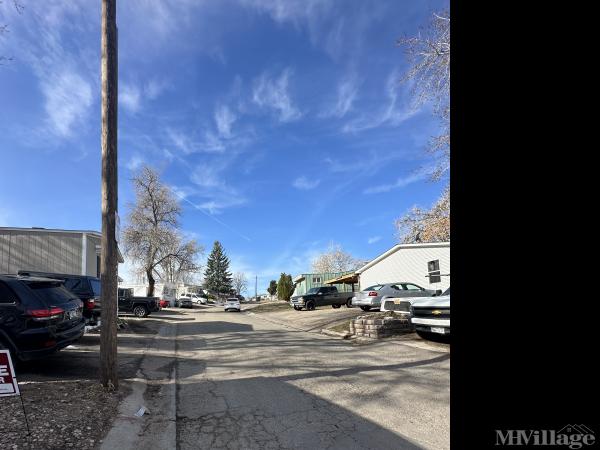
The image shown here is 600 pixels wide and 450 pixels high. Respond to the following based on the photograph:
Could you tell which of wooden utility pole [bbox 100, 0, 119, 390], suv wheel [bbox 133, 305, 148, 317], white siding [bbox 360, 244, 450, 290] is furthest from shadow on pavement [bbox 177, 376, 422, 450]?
suv wheel [bbox 133, 305, 148, 317]

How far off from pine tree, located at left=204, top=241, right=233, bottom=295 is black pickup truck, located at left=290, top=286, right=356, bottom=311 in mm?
64197

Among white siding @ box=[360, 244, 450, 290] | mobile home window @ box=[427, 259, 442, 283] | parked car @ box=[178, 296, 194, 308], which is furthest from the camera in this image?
parked car @ box=[178, 296, 194, 308]

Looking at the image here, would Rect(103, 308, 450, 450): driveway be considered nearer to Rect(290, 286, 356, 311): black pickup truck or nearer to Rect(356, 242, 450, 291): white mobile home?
Rect(356, 242, 450, 291): white mobile home

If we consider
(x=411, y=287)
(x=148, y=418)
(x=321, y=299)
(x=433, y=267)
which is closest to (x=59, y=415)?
(x=148, y=418)

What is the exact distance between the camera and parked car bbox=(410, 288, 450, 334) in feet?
33.1

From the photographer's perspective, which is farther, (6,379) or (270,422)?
(270,422)

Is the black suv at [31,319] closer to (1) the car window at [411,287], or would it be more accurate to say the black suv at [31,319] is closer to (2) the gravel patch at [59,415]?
(2) the gravel patch at [59,415]

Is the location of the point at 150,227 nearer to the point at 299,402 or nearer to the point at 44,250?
the point at 44,250

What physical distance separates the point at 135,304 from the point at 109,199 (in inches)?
796

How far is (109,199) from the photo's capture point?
20.5 feet

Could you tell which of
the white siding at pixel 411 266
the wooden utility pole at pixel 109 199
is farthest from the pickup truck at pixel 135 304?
the wooden utility pole at pixel 109 199

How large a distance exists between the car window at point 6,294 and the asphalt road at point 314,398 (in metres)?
3.04
